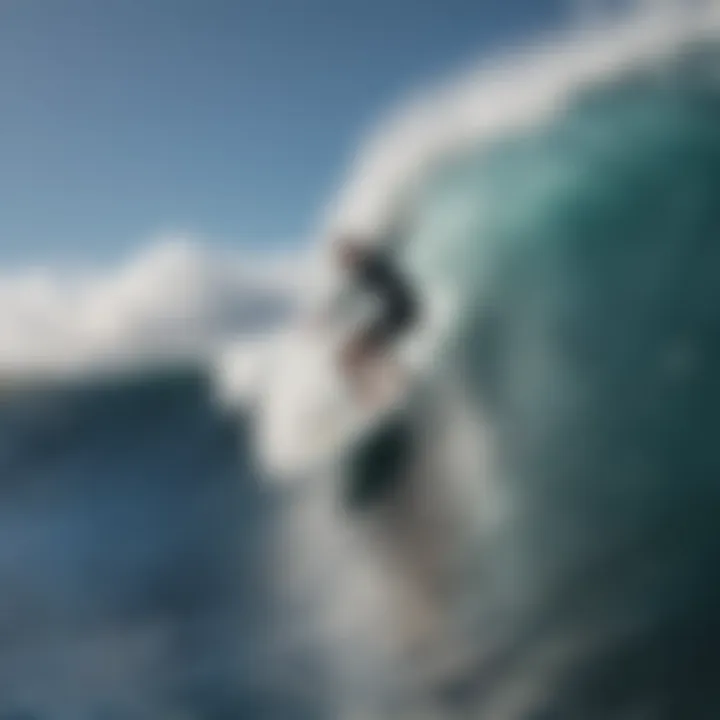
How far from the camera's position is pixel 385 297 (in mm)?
4688

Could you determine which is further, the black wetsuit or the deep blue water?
the black wetsuit

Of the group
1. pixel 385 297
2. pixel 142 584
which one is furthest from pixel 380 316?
pixel 142 584

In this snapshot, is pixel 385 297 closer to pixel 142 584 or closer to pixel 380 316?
pixel 380 316

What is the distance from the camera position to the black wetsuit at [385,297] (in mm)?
4535

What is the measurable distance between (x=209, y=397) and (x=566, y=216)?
11.5 feet

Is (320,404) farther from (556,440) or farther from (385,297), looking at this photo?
(556,440)

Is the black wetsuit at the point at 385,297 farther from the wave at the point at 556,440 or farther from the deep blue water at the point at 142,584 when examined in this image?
the deep blue water at the point at 142,584

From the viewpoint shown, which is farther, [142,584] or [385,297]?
[385,297]

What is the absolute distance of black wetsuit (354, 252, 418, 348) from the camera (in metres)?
4.54

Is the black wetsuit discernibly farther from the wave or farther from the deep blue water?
the deep blue water

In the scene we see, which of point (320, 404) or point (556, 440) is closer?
point (556, 440)

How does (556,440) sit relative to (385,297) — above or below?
below

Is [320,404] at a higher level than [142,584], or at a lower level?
higher

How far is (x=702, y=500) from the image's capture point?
10.4ft
